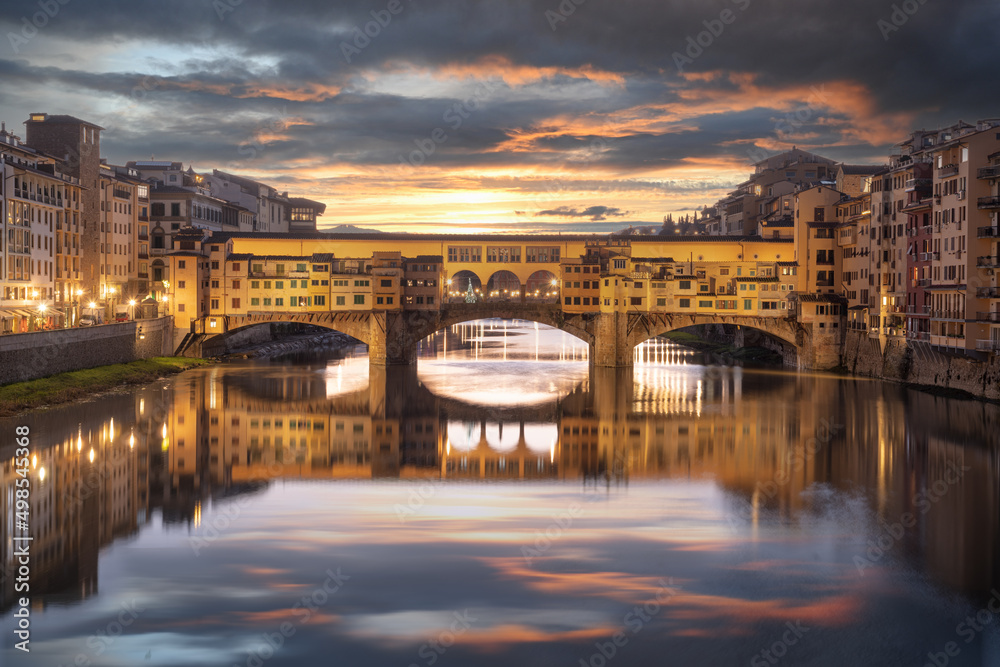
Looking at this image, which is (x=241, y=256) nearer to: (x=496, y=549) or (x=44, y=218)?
(x=44, y=218)

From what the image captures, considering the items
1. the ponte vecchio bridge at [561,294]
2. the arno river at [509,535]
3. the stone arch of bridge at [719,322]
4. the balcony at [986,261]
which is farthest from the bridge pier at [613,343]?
the balcony at [986,261]

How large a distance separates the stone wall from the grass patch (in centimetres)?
44

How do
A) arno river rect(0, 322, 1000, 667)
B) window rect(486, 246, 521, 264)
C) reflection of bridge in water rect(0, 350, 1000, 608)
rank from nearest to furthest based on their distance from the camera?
arno river rect(0, 322, 1000, 667) < reflection of bridge in water rect(0, 350, 1000, 608) < window rect(486, 246, 521, 264)

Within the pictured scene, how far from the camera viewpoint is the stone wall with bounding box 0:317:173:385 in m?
38.2

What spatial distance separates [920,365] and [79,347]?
4295 centimetres

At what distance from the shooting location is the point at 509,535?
72.9 feet

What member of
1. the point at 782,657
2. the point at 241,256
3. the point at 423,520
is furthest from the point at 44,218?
the point at 782,657

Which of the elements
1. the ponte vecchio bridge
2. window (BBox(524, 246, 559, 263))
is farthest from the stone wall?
window (BBox(524, 246, 559, 263))

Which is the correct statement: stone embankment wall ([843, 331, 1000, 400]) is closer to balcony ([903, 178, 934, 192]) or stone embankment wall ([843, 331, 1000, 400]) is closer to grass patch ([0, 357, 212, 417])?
balcony ([903, 178, 934, 192])

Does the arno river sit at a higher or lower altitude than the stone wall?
lower

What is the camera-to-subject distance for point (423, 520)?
77.3ft

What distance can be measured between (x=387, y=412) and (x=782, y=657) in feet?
92.5

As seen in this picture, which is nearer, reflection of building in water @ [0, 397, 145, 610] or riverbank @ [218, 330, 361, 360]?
reflection of building in water @ [0, 397, 145, 610]

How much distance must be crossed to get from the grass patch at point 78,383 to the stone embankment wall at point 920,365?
133ft
